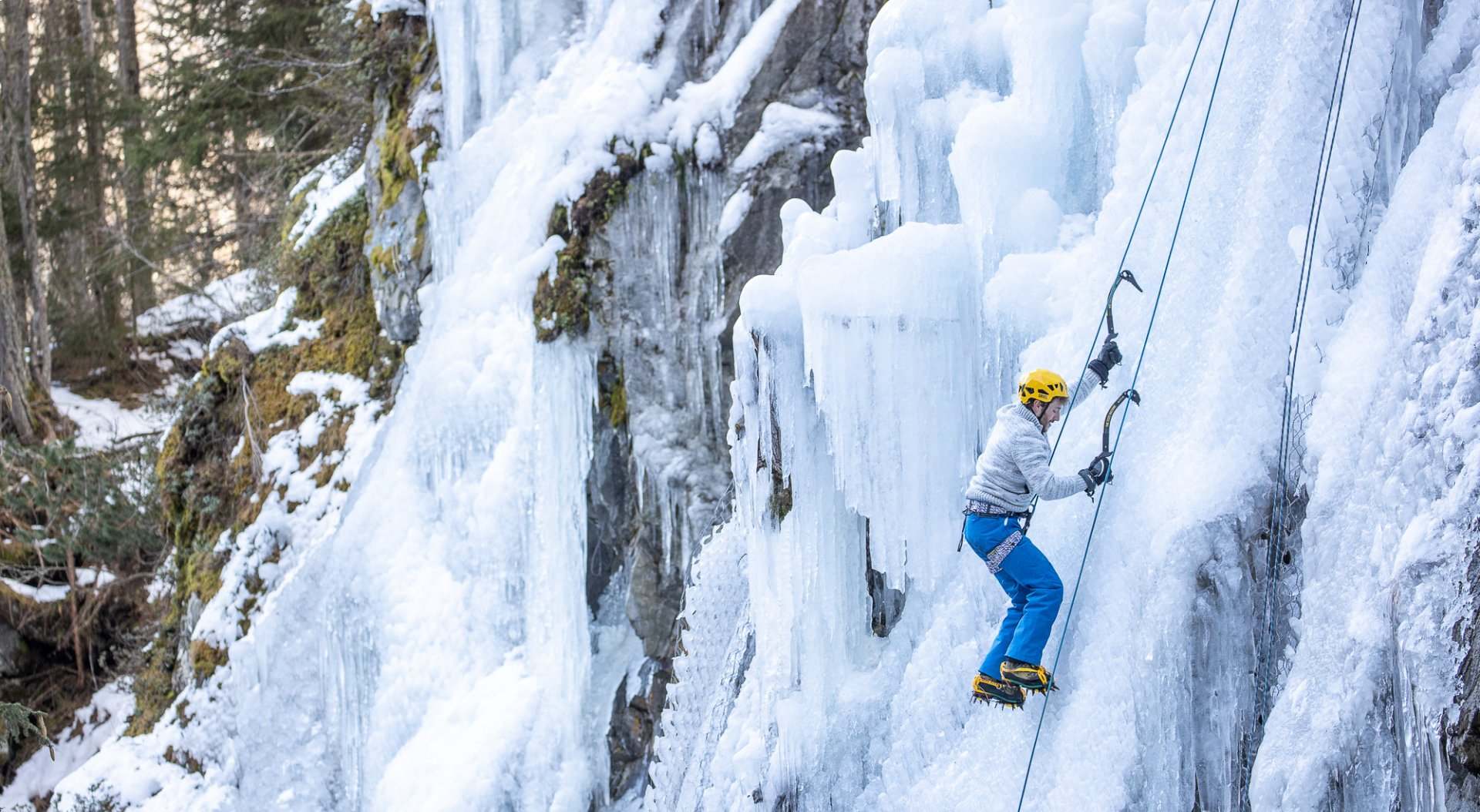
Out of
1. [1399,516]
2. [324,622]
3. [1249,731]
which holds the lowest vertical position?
[324,622]

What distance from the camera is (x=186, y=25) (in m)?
15.0

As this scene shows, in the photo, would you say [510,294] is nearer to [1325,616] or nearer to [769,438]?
[769,438]

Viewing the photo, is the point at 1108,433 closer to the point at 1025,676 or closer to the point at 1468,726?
the point at 1025,676

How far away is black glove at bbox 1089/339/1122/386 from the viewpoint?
14.7 ft

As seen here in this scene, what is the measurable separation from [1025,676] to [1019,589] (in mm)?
293

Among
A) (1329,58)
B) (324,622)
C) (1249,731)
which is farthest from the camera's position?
(324,622)

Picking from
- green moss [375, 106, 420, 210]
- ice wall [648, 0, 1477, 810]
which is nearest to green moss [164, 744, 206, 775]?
green moss [375, 106, 420, 210]

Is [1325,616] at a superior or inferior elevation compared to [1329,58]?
inferior

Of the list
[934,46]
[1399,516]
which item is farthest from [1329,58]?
[934,46]

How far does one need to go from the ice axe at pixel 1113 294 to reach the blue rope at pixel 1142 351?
9 centimetres

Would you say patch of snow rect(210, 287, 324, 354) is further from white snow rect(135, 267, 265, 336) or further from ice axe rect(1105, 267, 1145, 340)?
ice axe rect(1105, 267, 1145, 340)

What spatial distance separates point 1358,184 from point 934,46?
227cm

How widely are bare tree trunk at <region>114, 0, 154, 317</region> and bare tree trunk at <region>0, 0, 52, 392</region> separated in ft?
3.25

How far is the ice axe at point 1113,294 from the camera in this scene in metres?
4.53
